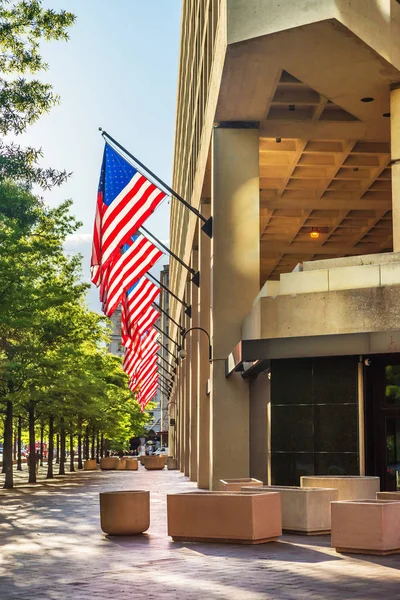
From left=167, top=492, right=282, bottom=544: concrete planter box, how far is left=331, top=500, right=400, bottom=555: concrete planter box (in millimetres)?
1295

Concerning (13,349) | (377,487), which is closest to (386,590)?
(377,487)

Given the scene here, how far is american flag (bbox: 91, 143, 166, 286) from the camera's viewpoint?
74.4ft

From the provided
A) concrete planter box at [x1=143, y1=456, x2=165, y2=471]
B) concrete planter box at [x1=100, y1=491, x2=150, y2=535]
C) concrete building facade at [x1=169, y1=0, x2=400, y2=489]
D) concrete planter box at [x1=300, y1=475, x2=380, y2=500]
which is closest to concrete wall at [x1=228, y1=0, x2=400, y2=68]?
concrete building facade at [x1=169, y1=0, x2=400, y2=489]

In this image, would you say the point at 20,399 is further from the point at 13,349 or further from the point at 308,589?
the point at 308,589

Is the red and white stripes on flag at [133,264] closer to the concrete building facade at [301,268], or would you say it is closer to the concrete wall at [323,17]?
the concrete building facade at [301,268]

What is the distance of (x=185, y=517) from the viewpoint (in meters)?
14.6

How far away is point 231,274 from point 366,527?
13.6 m

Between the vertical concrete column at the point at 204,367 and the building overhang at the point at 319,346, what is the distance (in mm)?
12828

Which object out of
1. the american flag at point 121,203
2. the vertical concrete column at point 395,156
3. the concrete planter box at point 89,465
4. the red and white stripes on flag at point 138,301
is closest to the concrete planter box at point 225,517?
the vertical concrete column at point 395,156

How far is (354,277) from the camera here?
62.8 feet

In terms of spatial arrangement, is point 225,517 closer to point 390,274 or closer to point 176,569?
point 176,569

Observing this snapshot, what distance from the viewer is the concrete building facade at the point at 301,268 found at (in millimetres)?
19594

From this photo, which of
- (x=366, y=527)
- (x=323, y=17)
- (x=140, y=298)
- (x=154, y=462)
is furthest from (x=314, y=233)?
(x=366, y=527)

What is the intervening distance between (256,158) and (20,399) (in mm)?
16098
